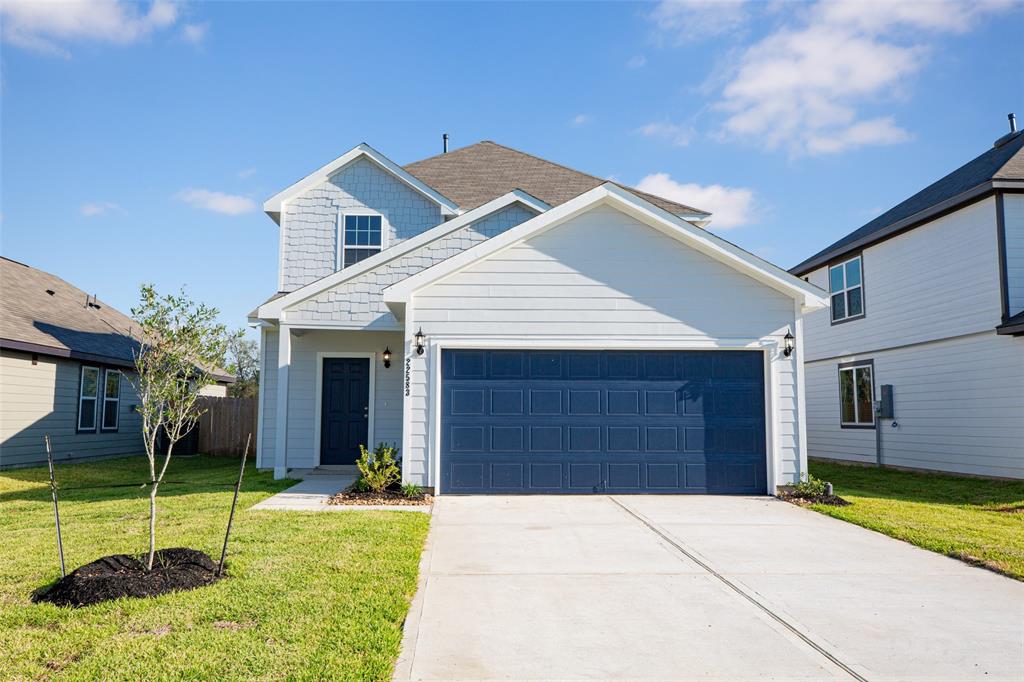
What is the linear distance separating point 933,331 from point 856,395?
3000mm

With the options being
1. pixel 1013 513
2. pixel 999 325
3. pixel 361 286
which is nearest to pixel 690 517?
pixel 1013 513

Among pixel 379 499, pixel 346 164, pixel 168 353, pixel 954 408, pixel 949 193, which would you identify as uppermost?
pixel 346 164

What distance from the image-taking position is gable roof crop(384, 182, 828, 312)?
980 centimetres

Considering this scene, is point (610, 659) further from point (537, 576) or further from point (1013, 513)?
point (1013, 513)

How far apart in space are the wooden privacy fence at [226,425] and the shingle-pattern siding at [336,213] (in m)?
5.16

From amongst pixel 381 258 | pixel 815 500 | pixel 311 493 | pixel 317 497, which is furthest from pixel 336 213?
pixel 815 500

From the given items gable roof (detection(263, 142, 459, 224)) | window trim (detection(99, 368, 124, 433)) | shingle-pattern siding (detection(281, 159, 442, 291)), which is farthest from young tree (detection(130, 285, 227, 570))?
window trim (detection(99, 368, 124, 433))

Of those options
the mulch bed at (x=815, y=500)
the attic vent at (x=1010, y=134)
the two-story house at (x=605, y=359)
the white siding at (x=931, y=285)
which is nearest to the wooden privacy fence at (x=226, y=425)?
the two-story house at (x=605, y=359)

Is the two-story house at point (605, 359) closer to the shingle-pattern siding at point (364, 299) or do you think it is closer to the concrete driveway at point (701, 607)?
the shingle-pattern siding at point (364, 299)

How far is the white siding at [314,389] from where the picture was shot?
12.8 metres

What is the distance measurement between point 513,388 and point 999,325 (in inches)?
355

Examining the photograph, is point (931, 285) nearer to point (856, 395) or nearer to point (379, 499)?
point (856, 395)

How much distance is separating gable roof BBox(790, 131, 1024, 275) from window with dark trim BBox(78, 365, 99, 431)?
1872cm

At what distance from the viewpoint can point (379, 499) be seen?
9.29 metres
